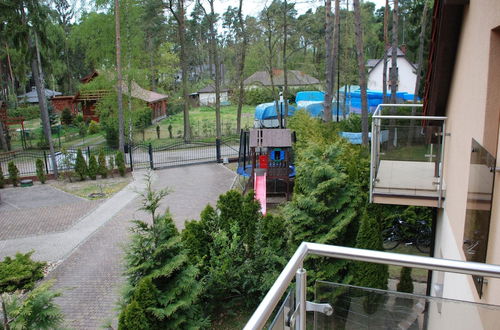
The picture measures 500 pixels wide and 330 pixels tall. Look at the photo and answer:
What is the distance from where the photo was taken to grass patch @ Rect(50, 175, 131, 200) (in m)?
18.1

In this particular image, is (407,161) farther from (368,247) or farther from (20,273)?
(20,273)

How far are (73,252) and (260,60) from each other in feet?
62.0

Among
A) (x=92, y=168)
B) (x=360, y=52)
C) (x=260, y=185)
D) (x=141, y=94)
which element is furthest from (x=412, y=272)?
(x=141, y=94)

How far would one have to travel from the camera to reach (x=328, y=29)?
59.1 feet

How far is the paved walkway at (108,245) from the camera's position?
9111 mm

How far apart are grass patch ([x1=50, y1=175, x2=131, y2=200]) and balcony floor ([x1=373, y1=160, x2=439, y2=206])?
13.3 m

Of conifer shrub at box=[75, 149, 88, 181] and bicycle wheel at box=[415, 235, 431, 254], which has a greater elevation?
conifer shrub at box=[75, 149, 88, 181]

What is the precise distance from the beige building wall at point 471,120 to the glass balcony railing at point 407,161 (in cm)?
24

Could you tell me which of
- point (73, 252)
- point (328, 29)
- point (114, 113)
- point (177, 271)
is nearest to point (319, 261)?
point (177, 271)

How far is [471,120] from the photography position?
14.9 ft

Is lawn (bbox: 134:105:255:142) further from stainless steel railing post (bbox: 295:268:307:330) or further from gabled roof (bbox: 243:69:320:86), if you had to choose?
stainless steel railing post (bbox: 295:268:307:330)

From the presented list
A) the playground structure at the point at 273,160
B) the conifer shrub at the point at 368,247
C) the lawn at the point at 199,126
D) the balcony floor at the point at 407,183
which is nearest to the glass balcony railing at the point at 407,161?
the balcony floor at the point at 407,183

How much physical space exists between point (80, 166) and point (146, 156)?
5.17m

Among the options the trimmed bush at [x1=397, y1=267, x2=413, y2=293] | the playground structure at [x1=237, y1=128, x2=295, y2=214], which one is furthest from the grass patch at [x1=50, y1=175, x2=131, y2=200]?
the trimmed bush at [x1=397, y1=267, x2=413, y2=293]
